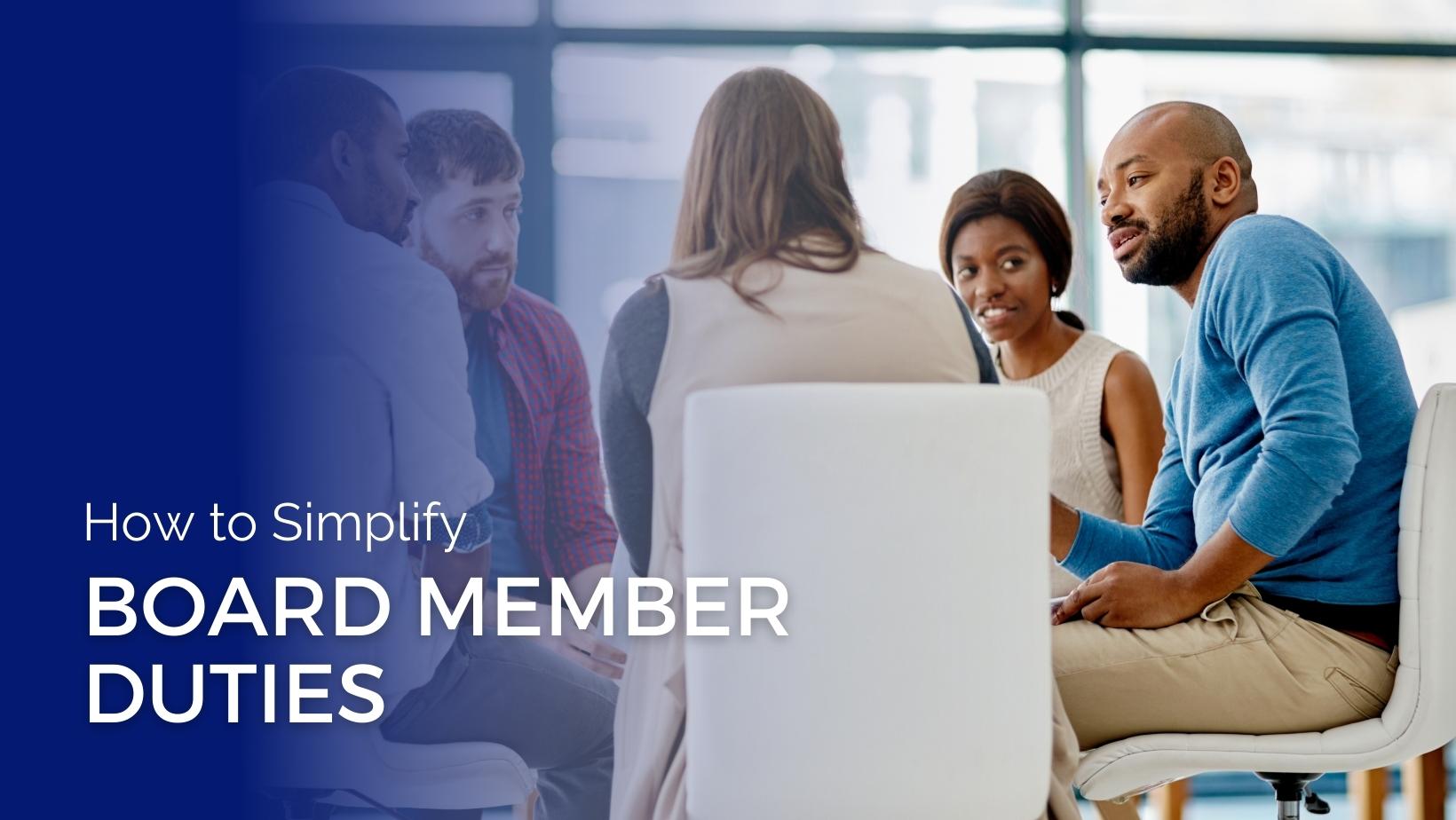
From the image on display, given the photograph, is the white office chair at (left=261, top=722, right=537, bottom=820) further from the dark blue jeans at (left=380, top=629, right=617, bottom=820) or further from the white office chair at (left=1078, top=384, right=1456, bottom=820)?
the white office chair at (left=1078, top=384, right=1456, bottom=820)

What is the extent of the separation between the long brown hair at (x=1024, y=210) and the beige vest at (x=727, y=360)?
37.2 inches

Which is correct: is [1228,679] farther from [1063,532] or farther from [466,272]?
[466,272]

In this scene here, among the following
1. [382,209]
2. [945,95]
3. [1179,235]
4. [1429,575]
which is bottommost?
[1429,575]

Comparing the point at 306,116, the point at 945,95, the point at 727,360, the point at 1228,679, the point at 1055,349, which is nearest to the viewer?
the point at 727,360

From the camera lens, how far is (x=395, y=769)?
1.78 metres

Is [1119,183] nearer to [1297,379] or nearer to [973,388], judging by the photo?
[1297,379]

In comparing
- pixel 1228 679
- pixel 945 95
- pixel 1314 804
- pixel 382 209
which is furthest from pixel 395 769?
pixel 945 95

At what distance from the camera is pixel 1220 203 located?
1859mm

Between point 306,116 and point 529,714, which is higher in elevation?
point 306,116

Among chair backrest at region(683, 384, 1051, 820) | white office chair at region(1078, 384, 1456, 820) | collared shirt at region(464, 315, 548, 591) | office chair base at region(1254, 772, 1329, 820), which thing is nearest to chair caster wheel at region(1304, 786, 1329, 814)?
office chair base at region(1254, 772, 1329, 820)

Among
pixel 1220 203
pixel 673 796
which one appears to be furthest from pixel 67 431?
pixel 1220 203

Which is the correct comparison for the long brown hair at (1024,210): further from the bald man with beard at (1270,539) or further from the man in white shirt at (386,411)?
the man in white shirt at (386,411)

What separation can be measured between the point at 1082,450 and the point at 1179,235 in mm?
587

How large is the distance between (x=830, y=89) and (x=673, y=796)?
116 inches
